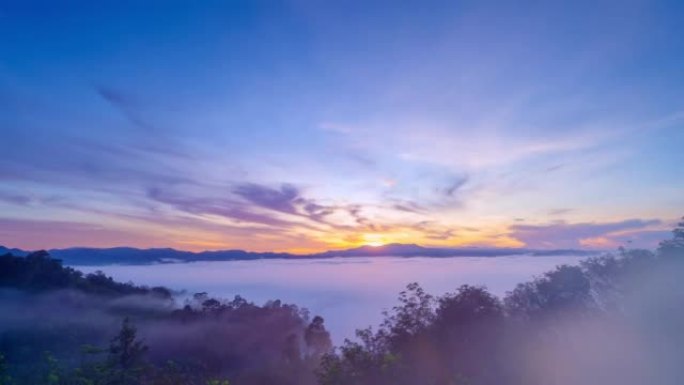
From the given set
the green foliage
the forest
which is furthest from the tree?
the green foliage

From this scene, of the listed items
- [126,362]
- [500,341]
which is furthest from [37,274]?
[500,341]

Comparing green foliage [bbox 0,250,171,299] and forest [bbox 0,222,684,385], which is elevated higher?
green foliage [bbox 0,250,171,299]

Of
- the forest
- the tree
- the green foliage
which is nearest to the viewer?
the tree

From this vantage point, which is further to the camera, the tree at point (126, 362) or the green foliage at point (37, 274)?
the green foliage at point (37, 274)

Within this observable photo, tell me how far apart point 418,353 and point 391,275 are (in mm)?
162422

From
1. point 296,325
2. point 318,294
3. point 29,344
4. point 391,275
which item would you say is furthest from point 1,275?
point 391,275

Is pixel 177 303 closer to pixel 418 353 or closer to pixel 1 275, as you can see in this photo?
pixel 1 275

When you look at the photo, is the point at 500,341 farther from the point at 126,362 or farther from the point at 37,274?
the point at 37,274

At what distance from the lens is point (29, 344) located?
144 ft

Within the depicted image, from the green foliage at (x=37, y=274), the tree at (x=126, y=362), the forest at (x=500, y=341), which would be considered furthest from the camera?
the green foliage at (x=37, y=274)

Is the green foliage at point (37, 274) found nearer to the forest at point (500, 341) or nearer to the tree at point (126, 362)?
the forest at point (500, 341)

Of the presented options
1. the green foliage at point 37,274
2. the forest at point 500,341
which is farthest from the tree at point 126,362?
the green foliage at point 37,274

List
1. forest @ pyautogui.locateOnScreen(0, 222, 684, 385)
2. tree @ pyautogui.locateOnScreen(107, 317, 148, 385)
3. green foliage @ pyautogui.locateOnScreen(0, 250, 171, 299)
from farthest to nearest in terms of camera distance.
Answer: green foliage @ pyautogui.locateOnScreen(0, 250, 171, 299)
forest @ pyautogui.locateOnScreen(0, 222, 684, 385)
tree @ pyautogui.locateOnScreen(107, 317, 148, 385)

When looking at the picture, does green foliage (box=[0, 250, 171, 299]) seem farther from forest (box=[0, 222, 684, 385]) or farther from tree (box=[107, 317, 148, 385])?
tree (box=[107, 317, 148, 385])
